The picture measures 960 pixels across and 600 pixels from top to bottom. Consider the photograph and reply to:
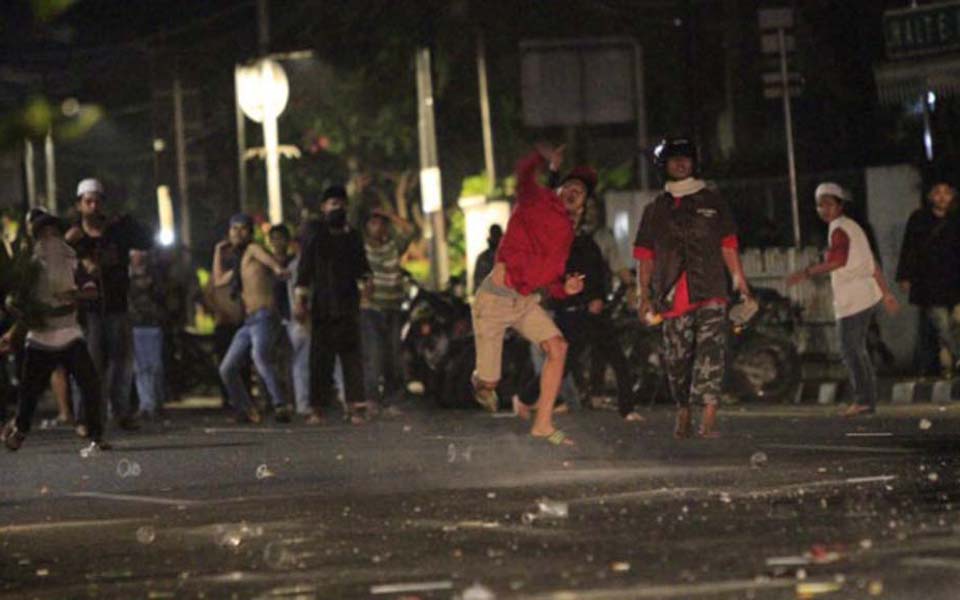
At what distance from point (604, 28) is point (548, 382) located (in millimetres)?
37517

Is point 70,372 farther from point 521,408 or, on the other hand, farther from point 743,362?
point 743,362

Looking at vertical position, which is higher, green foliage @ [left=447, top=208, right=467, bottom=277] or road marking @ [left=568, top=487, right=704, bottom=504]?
green foliage @ [left=447, top=208, right=467, bottom=277]

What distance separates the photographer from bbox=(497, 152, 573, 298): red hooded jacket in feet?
55.0

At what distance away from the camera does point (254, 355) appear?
23516 mm

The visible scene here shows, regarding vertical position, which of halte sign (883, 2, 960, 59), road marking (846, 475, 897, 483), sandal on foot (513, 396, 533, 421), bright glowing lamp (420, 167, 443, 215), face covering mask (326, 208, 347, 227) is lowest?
road marking (846, 475, 897, 483)

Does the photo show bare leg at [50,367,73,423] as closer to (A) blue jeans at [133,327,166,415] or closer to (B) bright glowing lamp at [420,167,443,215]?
(A) blue jeans at [133,327,166,415]

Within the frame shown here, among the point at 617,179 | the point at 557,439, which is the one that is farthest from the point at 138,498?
the point at 617,179

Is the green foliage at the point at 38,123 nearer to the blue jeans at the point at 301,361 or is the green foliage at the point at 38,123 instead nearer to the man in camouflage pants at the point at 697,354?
the man in camouflage pants at the point at 697,354

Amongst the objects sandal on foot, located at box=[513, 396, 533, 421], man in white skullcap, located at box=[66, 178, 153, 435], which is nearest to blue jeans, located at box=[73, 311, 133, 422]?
man in white skullcap, located at box=[66, 178, 153, 435]

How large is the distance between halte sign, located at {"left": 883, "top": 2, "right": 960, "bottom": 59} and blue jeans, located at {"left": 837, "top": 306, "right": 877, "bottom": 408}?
198 inches

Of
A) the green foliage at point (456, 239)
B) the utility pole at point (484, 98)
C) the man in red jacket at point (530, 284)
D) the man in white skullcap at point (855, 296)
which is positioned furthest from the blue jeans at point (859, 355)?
the utility pole at point (484, 98)

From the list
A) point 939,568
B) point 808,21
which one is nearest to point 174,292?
point 808,21

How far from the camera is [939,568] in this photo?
9062 millimetres

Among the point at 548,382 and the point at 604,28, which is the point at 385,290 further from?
the point at 604,28
